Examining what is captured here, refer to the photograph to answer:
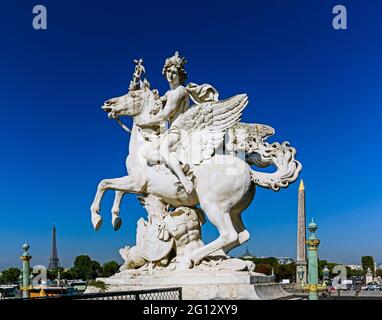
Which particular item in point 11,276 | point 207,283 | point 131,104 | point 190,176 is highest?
point 131,104

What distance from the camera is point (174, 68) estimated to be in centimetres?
803

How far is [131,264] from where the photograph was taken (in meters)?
8.16

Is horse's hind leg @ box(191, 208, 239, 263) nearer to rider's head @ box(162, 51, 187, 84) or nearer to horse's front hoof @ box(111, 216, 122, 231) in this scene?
horse's front hoof @ box(111, 216, 122, 231)

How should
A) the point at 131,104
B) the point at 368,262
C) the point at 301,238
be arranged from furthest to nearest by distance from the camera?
the point at 368,262 < the point at 301,238 < the point at 131,104

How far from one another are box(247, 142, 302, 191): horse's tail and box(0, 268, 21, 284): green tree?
33.6 meters

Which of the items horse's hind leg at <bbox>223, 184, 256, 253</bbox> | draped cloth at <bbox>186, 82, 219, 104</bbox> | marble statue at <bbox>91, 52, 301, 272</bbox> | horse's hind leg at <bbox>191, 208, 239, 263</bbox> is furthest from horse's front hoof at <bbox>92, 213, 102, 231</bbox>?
draped cloth at <bbox>186, 82, 219, 104</bbox>

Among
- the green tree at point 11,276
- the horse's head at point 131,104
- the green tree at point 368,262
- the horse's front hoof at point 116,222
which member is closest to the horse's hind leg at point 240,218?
the horse's front hoof at point 116,222

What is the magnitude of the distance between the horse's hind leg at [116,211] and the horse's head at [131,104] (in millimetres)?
1310

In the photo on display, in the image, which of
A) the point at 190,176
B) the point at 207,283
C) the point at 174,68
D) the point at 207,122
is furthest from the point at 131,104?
the point at 207,283

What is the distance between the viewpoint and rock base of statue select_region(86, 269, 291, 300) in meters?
7.06

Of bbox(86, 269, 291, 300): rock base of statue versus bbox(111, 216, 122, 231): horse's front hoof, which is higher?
bbox(111, 216, 122, 231): horse's front hoof

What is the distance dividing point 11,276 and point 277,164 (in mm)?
34044

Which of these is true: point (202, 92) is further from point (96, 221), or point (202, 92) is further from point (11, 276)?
point (11, 276)
